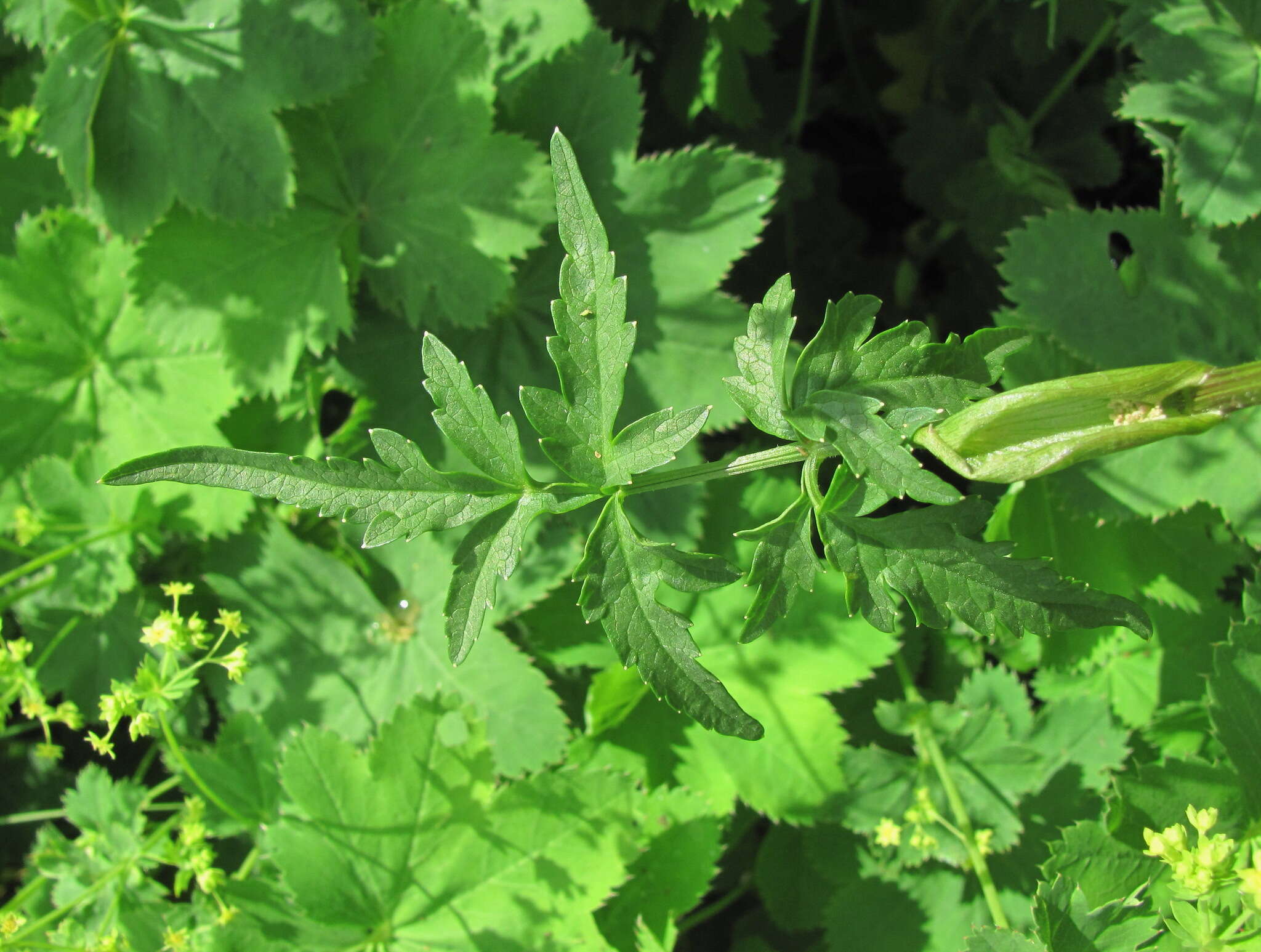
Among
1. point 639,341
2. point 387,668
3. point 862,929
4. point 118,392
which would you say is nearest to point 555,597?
point 387,668

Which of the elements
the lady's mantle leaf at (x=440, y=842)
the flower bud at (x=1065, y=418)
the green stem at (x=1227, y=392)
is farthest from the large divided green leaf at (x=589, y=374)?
the lady's mantle leaf at (x=440, y=842)

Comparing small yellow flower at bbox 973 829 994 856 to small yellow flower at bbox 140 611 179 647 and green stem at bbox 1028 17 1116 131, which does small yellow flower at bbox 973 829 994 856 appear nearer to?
small yellow flower at bbox 140 611 179 647

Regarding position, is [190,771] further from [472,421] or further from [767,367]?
[767,367]

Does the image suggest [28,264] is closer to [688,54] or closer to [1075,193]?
[688,54]

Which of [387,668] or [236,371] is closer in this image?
[236,371]

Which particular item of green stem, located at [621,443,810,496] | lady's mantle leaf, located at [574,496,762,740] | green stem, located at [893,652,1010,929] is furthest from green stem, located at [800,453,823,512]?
green stem, located at [893,652,1010,929]

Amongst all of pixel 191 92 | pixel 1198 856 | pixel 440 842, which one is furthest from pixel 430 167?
pixel 1198 856

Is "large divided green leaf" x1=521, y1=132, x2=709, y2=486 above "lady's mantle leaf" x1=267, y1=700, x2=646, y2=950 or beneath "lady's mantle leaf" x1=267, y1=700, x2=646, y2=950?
above
